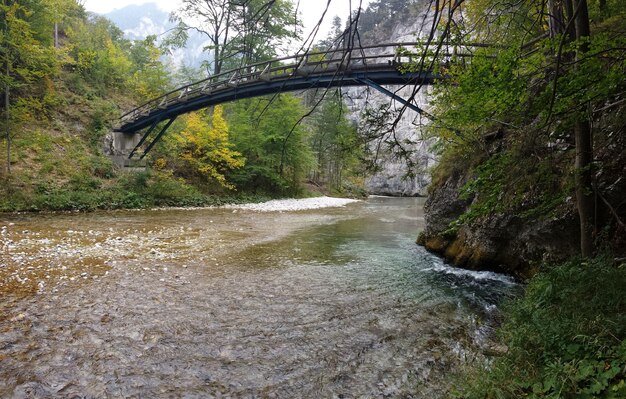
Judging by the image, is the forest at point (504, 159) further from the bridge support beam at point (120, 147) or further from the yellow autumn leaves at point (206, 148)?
the yellow autumn leaves at point (206, 148)

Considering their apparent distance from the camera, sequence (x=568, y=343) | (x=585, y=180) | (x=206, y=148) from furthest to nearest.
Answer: (x=206, y=148), (x=585, y=180), (x=568, y=343)

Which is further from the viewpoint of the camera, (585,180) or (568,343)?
(585,180)

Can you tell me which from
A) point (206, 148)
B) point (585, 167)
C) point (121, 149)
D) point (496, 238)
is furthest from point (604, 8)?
point (121, 149)

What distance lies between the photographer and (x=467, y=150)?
7195 millimetres

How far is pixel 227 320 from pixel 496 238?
18.3 feet

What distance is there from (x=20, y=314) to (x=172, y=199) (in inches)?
561

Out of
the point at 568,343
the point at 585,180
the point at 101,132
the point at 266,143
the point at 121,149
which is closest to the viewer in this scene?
the point at 568,343

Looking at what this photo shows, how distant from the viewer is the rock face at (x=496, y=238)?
17.1 feet

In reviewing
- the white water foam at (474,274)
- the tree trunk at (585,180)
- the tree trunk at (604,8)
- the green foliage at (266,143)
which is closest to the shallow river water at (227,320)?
the white water foam at (474,274)

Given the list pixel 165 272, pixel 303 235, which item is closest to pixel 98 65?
pixel 303 235

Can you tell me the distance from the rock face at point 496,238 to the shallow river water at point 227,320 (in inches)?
16.7

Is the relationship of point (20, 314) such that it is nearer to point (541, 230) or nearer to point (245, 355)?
point (245, 355)

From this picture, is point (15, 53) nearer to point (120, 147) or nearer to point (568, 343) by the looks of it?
point (120, 147)

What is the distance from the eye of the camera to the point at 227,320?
4223 millimetres
